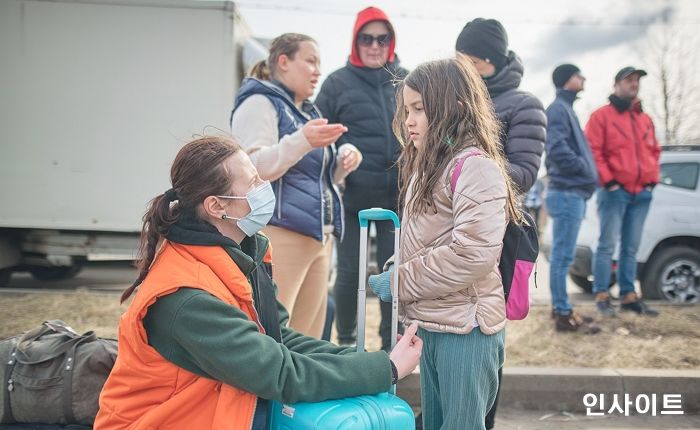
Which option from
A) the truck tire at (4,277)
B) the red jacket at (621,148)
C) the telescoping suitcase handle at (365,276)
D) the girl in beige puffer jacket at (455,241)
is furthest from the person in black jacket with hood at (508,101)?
the truck tire at (4,277)

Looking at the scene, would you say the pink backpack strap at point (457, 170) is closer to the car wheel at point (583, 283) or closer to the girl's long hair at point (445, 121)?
the girl's long hair at point (445, 121)

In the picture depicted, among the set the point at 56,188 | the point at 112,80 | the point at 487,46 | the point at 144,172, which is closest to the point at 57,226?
the point at 56,188

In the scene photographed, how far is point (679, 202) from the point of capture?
7.04 meters

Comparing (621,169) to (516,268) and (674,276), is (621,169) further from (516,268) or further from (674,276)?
(516,268)

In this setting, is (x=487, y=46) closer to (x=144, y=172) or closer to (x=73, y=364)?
(x=73, y=364)

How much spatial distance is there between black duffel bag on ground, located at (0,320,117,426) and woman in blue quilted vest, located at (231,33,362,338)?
3.43ft

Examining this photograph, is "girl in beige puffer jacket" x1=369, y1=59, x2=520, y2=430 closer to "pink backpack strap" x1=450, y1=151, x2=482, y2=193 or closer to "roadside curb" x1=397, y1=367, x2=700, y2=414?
"pink backpack strap" x1=450, y1=151, x2=482, y2=193

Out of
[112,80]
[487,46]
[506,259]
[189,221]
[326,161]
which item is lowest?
[506,259]

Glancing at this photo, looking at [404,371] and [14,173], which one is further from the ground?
[14,173]

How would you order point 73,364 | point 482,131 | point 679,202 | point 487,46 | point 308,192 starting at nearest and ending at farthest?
point 482,131
point 73,364
point 487,46
point 308,192
point 679,202

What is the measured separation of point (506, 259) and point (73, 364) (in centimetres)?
177

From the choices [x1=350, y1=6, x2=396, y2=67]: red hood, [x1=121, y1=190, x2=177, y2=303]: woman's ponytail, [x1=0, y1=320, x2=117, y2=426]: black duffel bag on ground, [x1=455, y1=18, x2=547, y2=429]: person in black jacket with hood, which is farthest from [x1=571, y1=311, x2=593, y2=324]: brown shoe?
[x1=121, y1=190, x2=177, y2=303]: woman's ponytail

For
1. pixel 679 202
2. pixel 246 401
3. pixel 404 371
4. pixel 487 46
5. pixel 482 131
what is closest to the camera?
pixel 246 401

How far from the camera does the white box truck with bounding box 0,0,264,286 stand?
23.6 ft
